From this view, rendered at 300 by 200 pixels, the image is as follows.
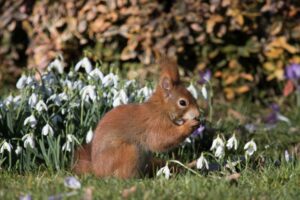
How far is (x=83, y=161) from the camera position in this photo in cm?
542

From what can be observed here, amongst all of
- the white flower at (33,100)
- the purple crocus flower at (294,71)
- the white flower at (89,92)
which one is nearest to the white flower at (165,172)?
the white flower at (89,92)

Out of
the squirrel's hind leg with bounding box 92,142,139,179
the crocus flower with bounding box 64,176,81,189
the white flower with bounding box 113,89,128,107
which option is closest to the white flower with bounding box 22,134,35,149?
the squirrel's hind leg with bounding box 92,142,139,179

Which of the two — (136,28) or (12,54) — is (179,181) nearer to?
(136,28)

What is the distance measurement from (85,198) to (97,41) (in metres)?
4.28

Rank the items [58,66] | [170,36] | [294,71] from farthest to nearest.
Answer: [294,71] < [170,36] < [58,66]

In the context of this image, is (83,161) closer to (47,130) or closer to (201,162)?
(47,130)

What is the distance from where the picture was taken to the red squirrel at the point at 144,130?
516 centimetres

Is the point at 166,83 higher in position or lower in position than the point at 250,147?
higher

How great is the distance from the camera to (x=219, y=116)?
317 inches

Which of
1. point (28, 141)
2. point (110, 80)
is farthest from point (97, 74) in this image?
point (28, 141)

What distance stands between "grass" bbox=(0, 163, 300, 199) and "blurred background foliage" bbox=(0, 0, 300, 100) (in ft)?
9.89

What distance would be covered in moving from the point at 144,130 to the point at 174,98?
0.28m

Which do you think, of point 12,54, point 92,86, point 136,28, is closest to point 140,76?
point 136,28

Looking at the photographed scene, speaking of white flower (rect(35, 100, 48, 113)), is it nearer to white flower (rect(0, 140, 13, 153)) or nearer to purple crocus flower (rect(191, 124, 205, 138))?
white flower (rect(0, 140, 13, 153))
